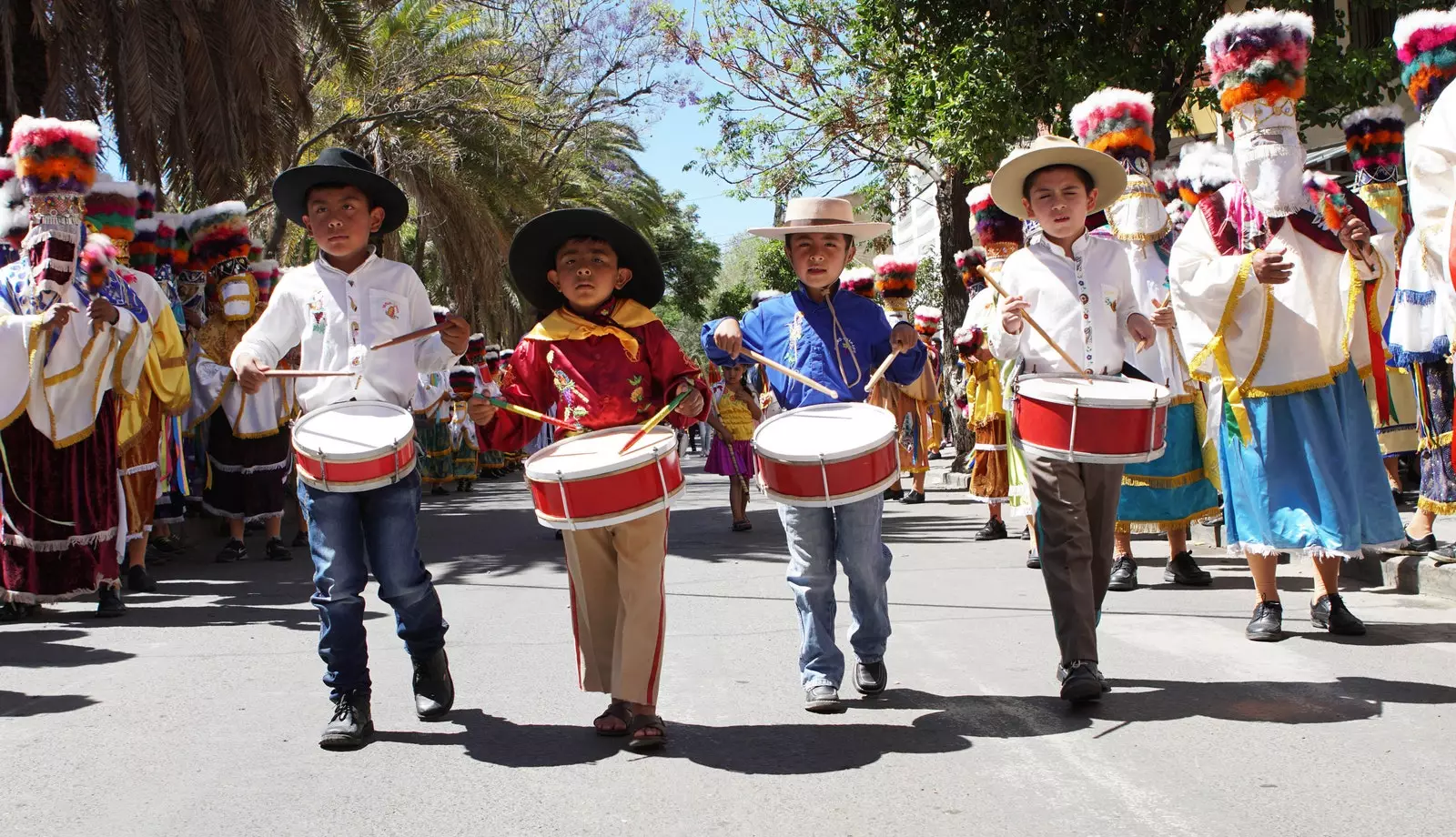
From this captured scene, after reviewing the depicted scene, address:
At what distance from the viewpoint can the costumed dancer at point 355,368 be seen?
17.9 feet

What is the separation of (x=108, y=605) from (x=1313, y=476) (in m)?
7.01

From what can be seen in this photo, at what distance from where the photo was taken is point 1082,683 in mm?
5418

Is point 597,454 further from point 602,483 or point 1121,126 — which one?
point 1121,126

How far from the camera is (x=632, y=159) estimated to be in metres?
37.1

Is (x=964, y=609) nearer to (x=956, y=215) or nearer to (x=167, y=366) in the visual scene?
(x=167, y=366)

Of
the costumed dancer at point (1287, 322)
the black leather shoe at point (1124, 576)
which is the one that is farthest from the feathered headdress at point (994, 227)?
the costumed dancer at point (1287, 322)

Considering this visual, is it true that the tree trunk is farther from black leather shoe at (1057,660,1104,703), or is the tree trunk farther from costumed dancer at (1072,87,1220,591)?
black leather shoe at (1057,660,1104,703)

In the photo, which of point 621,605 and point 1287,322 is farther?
point 1287,322

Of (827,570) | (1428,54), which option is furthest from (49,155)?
(1428,54)

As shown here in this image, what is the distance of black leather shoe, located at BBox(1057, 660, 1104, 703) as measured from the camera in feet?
17.8

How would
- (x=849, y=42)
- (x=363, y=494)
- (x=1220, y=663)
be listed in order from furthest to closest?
(x=849, y=42) < (x=1220, y=663) < (x=363, y=494)

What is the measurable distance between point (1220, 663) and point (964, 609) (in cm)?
211

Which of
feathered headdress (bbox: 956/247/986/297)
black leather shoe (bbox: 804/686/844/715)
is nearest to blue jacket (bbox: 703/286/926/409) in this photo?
black leather shoe (bbox: 804/686/844/715)

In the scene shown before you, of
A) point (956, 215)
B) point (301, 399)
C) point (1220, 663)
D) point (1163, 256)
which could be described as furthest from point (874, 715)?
point (956, 215)
